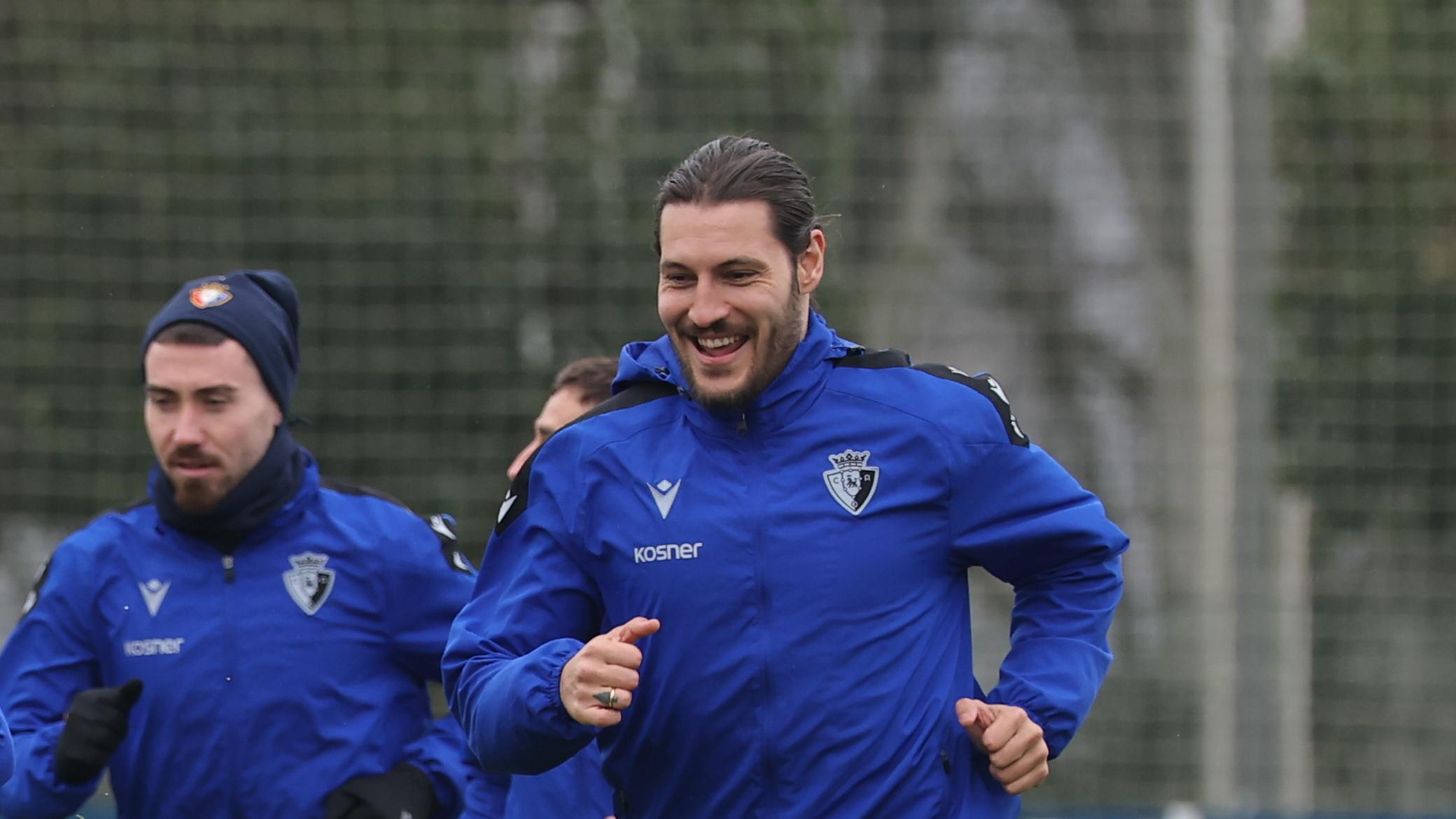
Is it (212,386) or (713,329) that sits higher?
(713,329)

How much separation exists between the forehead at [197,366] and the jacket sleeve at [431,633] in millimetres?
509

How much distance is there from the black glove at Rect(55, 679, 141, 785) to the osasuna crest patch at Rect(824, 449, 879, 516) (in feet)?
5.10

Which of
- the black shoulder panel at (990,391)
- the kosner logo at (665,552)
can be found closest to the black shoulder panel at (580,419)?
the kosner logo at (665,552)

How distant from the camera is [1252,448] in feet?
26.3

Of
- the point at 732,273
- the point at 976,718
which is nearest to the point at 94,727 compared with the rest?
the point at 732,273

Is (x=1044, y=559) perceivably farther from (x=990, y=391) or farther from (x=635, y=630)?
(x=635, y=630)

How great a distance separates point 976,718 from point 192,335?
→ 2037 millimetres

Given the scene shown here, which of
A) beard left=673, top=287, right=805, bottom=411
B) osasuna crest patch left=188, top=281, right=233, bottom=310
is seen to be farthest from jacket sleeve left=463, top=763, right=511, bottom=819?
beard left=673, top=287, right=805, bottom=411

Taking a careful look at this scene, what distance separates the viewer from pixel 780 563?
3223 millimetres

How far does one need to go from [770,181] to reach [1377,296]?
586cm

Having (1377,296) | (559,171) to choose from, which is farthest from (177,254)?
(1377,296)

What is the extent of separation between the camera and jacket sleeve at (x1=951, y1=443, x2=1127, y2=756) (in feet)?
10.9

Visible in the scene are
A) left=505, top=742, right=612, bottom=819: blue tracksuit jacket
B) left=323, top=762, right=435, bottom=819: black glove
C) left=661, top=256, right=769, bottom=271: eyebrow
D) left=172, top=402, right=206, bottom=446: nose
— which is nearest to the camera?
left=661, top=256, right=769, bottom=271: eyebrow

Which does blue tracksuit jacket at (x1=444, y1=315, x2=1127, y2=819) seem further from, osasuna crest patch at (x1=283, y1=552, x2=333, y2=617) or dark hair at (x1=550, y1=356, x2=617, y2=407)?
dark hair at (x1=550, y1=356, x2=617, y2=407)
